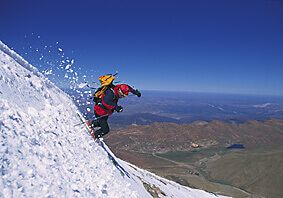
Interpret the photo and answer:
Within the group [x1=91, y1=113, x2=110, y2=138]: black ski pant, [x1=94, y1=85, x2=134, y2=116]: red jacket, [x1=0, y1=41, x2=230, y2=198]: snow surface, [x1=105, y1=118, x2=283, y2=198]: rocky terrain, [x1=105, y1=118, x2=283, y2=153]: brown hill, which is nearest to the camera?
[x1=0, y1=41, x2=230, y2=198]: snow surface

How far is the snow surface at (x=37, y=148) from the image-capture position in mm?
2682

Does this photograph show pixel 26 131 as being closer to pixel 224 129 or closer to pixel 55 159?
pixel 55 159

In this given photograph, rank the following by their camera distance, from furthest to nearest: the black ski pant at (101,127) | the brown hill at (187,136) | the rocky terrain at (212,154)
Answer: the brown hill at (187,136), the rocky terrain at (212,154), the black ski pant at (101,127)

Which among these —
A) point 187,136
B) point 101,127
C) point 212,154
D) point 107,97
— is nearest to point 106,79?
point 107,97

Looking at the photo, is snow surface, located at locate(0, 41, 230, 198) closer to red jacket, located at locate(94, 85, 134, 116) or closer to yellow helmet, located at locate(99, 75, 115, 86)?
red jacket, located at locate(94, 85, 134, 116)

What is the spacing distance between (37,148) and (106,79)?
4.08 metres

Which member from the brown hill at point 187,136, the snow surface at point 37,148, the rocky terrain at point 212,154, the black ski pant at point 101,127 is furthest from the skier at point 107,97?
the brown hill at point 187,136

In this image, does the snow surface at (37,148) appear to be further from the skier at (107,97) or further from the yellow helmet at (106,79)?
the yellow helmet at (106,79)

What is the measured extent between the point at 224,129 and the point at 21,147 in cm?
16054

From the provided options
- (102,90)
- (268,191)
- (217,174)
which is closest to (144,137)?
(217,174)

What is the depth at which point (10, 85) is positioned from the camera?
14.0ft

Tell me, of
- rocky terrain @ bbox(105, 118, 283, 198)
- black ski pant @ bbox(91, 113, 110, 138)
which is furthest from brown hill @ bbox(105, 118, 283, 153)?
black ski pant @ bbox(91, 113, 110, 138)

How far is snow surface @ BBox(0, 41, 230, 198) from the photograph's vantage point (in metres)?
2.68

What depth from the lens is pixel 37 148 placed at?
3.42 meters
